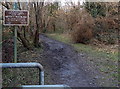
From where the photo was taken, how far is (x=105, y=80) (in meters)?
5.80

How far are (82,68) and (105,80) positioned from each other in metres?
1.55

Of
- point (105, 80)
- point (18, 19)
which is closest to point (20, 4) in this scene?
Result: point (18, 19)

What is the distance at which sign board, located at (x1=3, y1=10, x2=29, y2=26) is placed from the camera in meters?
5.28

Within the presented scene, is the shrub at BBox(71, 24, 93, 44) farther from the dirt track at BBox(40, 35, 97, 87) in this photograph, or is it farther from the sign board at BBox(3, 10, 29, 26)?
the sign board at BBox(3, 10, 29, 26)

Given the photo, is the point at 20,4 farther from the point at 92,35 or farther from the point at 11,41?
the point at 92,35

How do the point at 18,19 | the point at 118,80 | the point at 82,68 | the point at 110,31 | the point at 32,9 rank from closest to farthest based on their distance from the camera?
the point at 18,19
the point at 118,80
the point at 82,68
the point at 32,9
the point at 110,31

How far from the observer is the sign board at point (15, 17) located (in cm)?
528

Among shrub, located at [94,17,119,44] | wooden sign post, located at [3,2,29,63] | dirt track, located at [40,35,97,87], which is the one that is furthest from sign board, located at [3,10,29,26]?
shrub, located at [94,17,119,44]

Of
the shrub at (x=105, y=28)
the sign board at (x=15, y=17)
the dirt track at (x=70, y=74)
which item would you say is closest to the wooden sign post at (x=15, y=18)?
the sign board at (x=15, y=17)

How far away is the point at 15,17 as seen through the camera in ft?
17.5

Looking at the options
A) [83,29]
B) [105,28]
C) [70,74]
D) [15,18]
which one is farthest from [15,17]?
[105,28]

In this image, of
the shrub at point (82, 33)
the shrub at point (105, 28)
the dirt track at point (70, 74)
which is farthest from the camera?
the shrub at point (105, 28)

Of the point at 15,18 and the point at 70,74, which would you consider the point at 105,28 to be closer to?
the point at 70,74

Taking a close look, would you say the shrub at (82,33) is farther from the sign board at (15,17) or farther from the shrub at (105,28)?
the sign board at (15,17)
